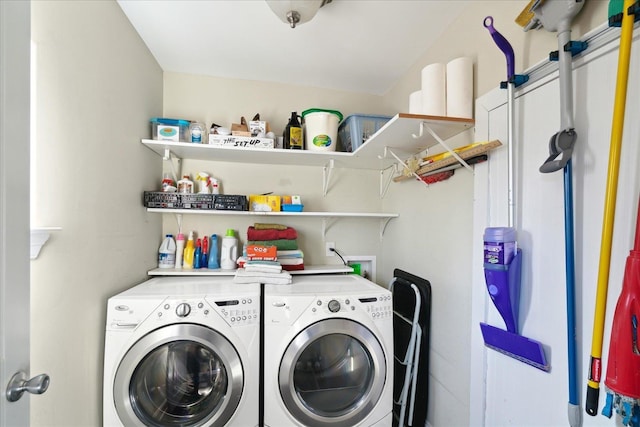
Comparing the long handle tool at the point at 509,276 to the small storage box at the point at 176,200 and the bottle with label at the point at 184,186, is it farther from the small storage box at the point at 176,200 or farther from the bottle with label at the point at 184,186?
the bottle with label at the point at 184,186

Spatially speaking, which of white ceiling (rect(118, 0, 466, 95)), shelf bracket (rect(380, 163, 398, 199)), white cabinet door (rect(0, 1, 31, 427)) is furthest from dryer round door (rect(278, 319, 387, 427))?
white ceiling (rect(118, 0, 466, 95))

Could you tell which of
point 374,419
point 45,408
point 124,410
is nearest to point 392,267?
point 374,419

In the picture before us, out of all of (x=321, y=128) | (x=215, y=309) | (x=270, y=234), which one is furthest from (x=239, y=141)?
(x=215, y=309)

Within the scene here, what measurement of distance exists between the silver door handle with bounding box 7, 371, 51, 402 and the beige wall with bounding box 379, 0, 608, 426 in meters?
1.52

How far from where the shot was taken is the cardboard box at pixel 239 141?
1.83 metres

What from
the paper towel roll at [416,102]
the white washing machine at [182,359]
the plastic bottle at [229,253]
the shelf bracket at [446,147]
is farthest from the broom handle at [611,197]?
the plastic bottle at [229,253]

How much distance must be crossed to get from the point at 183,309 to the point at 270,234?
0.78 metres

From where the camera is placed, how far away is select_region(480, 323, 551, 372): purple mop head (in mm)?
967

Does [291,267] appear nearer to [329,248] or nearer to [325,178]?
[329,248]

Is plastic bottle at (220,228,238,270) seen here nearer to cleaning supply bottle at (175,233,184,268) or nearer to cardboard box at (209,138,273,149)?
cleaning supply bottle at (175,233,184,268)

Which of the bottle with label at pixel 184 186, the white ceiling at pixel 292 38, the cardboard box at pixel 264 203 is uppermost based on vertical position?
the white ceiling at pixel 292 38

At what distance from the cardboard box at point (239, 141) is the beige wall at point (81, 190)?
0.44 meters

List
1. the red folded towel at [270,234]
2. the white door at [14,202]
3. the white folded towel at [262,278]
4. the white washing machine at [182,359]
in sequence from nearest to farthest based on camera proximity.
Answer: the white door at [14,202], the white washing machine at [182,359], the white folded towel at [262,278], the red folded towel at [270,234]

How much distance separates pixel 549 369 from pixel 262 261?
1409 mm
